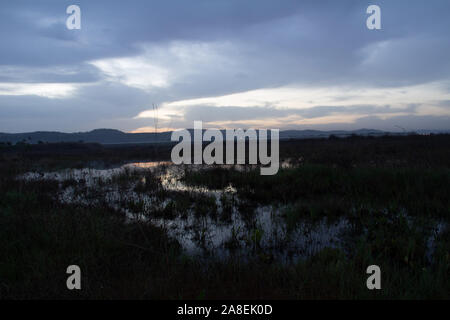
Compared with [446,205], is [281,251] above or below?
below

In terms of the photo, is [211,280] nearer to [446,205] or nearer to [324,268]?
[324,268]

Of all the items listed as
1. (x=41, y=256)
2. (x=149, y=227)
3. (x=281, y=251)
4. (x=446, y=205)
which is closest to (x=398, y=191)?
(x=446, y=205)

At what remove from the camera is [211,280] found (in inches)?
127

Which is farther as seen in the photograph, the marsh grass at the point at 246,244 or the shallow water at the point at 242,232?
the shallow water at the point at 242,232

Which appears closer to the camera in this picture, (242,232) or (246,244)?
(246,244)

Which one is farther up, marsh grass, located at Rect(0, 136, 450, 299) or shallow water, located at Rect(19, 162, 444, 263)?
marsh grass, located at Rect(0, 136, 450, 299)

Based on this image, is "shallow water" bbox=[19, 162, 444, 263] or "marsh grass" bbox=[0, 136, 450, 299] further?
"shallow water" bbox=[19, 162, 444, 263]

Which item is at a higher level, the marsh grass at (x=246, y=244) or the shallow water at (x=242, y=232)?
the marsh grass at (x=246, y=244)
